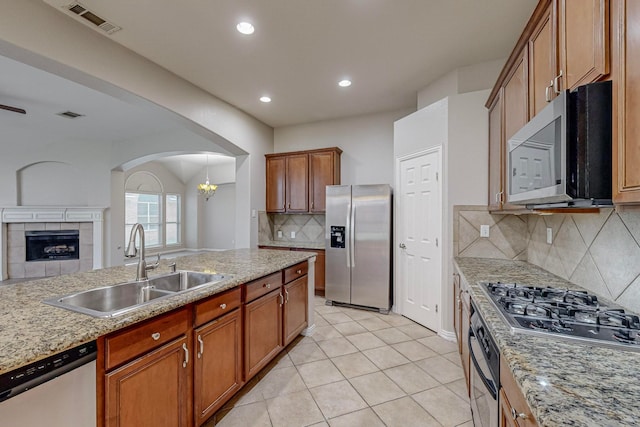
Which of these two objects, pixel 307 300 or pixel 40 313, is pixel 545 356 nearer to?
pixel 40 313

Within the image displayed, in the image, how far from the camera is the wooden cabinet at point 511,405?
2.51 ft

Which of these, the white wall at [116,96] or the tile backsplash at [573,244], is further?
the white wall at [116,96]

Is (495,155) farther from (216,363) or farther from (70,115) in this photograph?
(70,115)

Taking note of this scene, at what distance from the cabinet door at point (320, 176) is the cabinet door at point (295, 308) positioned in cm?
187

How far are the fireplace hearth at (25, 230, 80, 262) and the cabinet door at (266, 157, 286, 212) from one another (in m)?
4.47

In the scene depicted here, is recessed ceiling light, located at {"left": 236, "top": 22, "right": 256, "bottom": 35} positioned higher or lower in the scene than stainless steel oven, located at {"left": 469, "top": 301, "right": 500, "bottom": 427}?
higher

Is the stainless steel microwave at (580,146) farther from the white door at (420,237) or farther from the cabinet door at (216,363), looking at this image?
the white door at (420,237)

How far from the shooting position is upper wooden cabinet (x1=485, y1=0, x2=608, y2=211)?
1023mm

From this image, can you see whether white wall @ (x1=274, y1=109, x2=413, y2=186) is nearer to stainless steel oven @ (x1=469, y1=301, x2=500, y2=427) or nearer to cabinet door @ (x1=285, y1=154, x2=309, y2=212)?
cabinet door @ (x1=285, y1=154, x2=309, y2=212)

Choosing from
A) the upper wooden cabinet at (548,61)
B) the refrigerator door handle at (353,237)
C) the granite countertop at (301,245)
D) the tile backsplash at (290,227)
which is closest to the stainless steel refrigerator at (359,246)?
the refrigerator door handle at (353,237)

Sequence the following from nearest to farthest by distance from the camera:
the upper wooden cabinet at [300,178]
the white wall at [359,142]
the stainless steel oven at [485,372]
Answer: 1. the stainless steel oven at [485,372]
2. the white wall at [359,142]
3. the upper wooden cabinet at [300,178]

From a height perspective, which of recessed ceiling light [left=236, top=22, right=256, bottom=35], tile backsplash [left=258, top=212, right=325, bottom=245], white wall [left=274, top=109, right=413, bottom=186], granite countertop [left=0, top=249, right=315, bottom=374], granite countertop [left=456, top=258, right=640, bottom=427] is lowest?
granite countertop [left=456, top=258, right=640, bottom=427]

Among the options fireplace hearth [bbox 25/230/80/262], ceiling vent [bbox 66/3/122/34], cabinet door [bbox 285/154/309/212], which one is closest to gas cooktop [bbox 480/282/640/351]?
ceiling vent [bbox 66/3/122/34]

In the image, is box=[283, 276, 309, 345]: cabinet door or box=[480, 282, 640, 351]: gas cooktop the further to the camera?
box=[283, 276, 309, 345]: cabinet door
